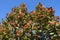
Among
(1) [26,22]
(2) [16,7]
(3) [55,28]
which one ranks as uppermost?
(2) [16,7]

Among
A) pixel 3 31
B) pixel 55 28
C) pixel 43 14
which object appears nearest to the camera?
pixel 55 28

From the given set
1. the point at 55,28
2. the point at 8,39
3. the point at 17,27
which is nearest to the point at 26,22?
the point at 17,27

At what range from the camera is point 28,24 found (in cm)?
2616

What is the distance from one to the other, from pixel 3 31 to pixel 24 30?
9.21ft

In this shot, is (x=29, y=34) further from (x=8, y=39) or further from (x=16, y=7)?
(x=16, y=7)

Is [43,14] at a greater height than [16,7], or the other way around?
[16,7]

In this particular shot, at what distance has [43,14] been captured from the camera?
25875 millimetres

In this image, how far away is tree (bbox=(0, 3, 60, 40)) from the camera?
25.6 metres

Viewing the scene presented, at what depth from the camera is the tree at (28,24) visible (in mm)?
25625

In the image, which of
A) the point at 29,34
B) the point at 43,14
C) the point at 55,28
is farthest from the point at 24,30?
the point at 55,28

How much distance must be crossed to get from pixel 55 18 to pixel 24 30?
3.64 m

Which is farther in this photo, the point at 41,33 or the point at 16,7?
the point at 16,7

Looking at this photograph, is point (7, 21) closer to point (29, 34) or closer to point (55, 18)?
point (29, 34)

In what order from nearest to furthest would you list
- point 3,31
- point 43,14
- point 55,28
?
point 55,28 < point 43,14 < point 3,31
